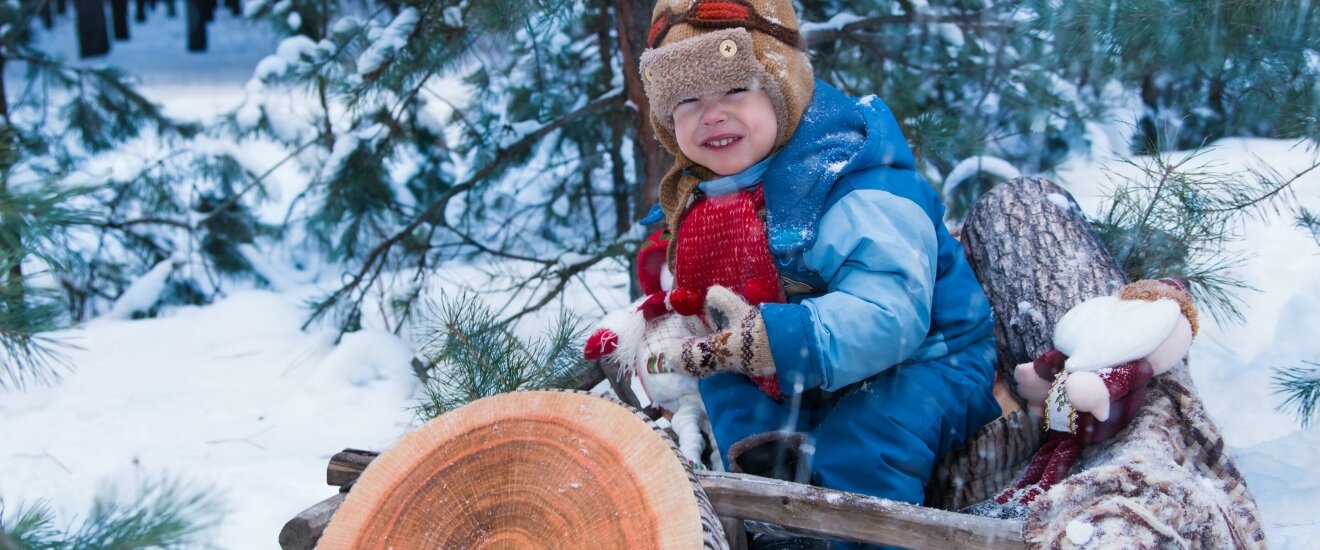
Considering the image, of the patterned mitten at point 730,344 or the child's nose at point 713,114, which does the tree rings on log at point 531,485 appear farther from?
the child's nose at point 713,114

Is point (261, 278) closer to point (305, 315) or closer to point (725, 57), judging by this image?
point (305, 315)

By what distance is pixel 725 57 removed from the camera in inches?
64.7

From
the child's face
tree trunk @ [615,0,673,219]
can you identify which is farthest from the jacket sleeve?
tree trunk @ [615,0,673,219]

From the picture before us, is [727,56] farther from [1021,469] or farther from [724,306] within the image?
[1021,469]

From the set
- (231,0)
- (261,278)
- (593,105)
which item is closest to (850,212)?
(593,105)

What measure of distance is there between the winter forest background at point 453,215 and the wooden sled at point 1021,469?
269mm

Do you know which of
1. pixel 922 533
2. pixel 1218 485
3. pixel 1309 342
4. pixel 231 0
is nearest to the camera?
pixel 922 533

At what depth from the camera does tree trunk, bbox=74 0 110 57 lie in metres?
10.1

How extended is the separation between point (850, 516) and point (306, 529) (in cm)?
85

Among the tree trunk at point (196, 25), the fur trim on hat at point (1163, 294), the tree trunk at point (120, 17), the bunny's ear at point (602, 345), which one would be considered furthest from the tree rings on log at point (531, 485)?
the tree trunk at point (120, 17)

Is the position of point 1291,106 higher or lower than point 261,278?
higher

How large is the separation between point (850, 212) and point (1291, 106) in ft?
4.23

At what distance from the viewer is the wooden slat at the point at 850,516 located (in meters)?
1.33

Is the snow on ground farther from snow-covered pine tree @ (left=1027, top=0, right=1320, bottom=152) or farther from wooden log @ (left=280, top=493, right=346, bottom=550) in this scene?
wooden log @ (left=280, top=493, right=346, bottom=550)
